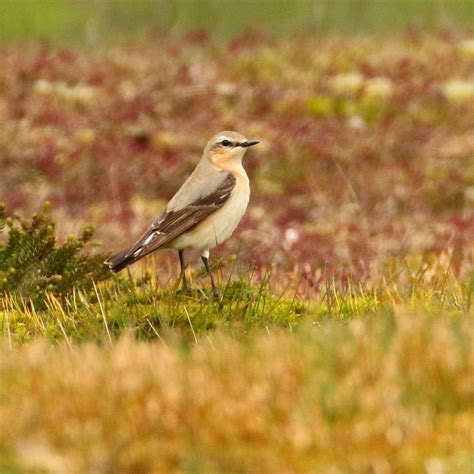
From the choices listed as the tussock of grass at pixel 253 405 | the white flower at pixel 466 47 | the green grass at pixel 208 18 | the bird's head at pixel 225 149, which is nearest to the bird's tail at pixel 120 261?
the bird's head at pixel 225 149

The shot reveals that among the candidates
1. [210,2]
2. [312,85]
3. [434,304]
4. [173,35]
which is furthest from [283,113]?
[434,304]

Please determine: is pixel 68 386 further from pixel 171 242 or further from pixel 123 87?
pixel 123 87

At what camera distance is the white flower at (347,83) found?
71.1 ft

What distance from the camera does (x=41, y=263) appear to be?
8289 mm

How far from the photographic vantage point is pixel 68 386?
502cm

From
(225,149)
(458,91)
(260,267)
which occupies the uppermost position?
(225,149)

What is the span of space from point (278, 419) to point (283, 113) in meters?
16.4

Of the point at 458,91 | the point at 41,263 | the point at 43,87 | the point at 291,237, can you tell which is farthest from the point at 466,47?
the point at 41,263

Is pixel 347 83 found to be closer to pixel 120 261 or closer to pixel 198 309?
pixel 120 261

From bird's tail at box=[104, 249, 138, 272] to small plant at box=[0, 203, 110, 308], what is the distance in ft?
0.17

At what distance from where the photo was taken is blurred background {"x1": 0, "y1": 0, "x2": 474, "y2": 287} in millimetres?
15055

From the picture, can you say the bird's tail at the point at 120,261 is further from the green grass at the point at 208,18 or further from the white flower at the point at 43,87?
the green grass at the point at 208,18

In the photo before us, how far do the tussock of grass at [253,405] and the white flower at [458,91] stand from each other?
16372mm

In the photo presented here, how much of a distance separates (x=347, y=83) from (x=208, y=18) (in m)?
8.44
